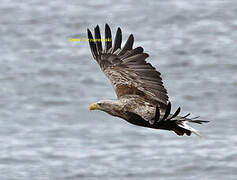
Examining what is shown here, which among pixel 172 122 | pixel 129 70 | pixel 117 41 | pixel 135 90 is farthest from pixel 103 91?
pixel 172 122

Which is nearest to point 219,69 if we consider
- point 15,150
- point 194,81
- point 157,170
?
point 194,81

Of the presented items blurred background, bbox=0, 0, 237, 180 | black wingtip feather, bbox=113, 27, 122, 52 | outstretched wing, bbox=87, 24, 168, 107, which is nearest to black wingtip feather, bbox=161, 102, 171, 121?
outstretched wing, bbox=87, 24, 168, 107

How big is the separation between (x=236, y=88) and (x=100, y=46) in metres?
16.7

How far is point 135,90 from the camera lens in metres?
11.6

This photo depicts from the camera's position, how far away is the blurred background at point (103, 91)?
25875 mm

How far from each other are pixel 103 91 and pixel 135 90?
53.9 ft

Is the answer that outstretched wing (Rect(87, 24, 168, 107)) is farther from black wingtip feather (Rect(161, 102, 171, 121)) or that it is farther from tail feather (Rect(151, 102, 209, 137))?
black wingtip feather (Rect(161, 102, 171, 121))

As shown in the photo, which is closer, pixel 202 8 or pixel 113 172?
pixel 113 172

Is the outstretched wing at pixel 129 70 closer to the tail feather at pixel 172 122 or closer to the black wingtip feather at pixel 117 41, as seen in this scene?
the black wingtip feather at pixel 117 41

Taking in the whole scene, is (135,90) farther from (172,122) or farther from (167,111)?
(167,111)

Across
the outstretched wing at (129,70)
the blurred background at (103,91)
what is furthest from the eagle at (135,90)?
the blurred background at (103,91)

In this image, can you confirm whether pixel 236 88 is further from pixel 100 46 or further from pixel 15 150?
pixel 100 46

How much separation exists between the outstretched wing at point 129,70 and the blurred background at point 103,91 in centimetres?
1319

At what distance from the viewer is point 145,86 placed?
11.7 meters
